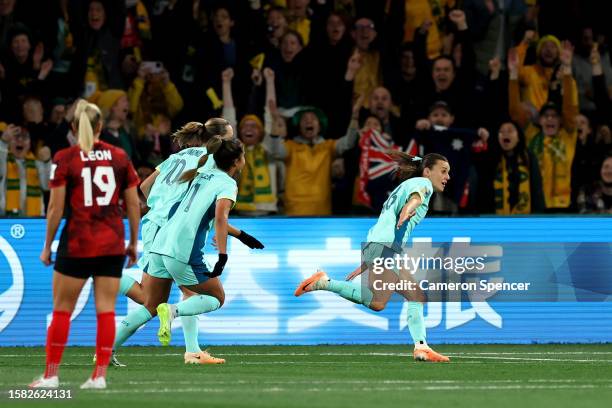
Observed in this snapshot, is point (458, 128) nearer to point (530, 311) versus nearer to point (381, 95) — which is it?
point (381, 95)

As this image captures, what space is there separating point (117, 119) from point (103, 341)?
7449mm

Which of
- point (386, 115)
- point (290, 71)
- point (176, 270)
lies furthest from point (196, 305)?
point (290, 71)

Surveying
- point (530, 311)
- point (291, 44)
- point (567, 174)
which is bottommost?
point (530, 311)

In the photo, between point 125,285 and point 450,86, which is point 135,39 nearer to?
point 450,86

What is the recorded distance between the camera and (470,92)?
17438mm

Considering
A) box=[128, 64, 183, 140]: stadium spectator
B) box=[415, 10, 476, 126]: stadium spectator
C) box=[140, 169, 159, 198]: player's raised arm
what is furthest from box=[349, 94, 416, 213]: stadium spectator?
box=[140, 169, 159, 198]: player's raised arm

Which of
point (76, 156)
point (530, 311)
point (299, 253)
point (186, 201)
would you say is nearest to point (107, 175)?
point (76, 156)

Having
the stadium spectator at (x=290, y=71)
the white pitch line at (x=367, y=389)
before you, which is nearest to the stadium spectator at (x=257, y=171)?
the stadium spectator at (x=290, y=71)

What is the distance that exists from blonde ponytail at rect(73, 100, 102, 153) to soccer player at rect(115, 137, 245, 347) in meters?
2.73

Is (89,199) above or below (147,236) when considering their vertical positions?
above

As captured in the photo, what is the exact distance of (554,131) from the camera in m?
17.5

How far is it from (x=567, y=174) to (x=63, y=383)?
9429 millimetres

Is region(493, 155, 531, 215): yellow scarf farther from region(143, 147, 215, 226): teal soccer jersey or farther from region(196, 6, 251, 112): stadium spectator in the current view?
region(143, 147, 215, 226): teal soccer jersey

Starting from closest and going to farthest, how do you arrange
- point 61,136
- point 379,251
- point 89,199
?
point 89,199
point 379,251
point 61,136
